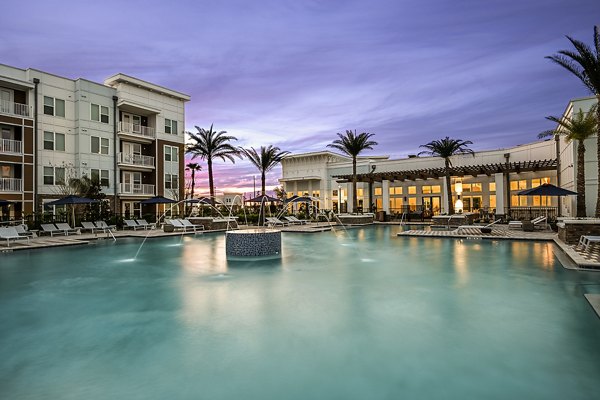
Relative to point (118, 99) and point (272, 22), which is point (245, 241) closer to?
point (272, 22)

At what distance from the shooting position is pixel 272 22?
66.8ft

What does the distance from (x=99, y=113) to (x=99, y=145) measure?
271 cm

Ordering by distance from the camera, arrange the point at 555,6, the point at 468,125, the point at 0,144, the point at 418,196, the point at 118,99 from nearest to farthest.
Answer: the point at 555,6
the point at 0,144
the point at 118,99
the point at 418,196
the point at 468,125

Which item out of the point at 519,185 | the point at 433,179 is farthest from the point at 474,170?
the point at 433,179

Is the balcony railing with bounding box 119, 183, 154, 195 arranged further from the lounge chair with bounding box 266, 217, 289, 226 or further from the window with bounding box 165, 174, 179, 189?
the lounge chair with bounding box 266, 217, 289, 226

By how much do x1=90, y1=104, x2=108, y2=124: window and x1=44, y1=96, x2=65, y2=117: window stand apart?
207 cm

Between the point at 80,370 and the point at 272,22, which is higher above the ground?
the point at 272,22

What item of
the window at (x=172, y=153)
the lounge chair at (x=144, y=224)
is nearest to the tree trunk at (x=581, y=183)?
the lounge chair at (x=144, y=224)

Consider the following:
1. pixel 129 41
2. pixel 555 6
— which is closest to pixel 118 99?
pixel 129 41

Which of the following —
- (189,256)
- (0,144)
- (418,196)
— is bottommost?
(189,256)

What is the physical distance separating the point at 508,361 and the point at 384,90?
42.0 meters

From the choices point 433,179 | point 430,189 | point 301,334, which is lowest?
point 301,334

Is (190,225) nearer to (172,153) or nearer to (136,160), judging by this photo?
(136,160)

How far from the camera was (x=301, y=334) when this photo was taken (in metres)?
5.24
